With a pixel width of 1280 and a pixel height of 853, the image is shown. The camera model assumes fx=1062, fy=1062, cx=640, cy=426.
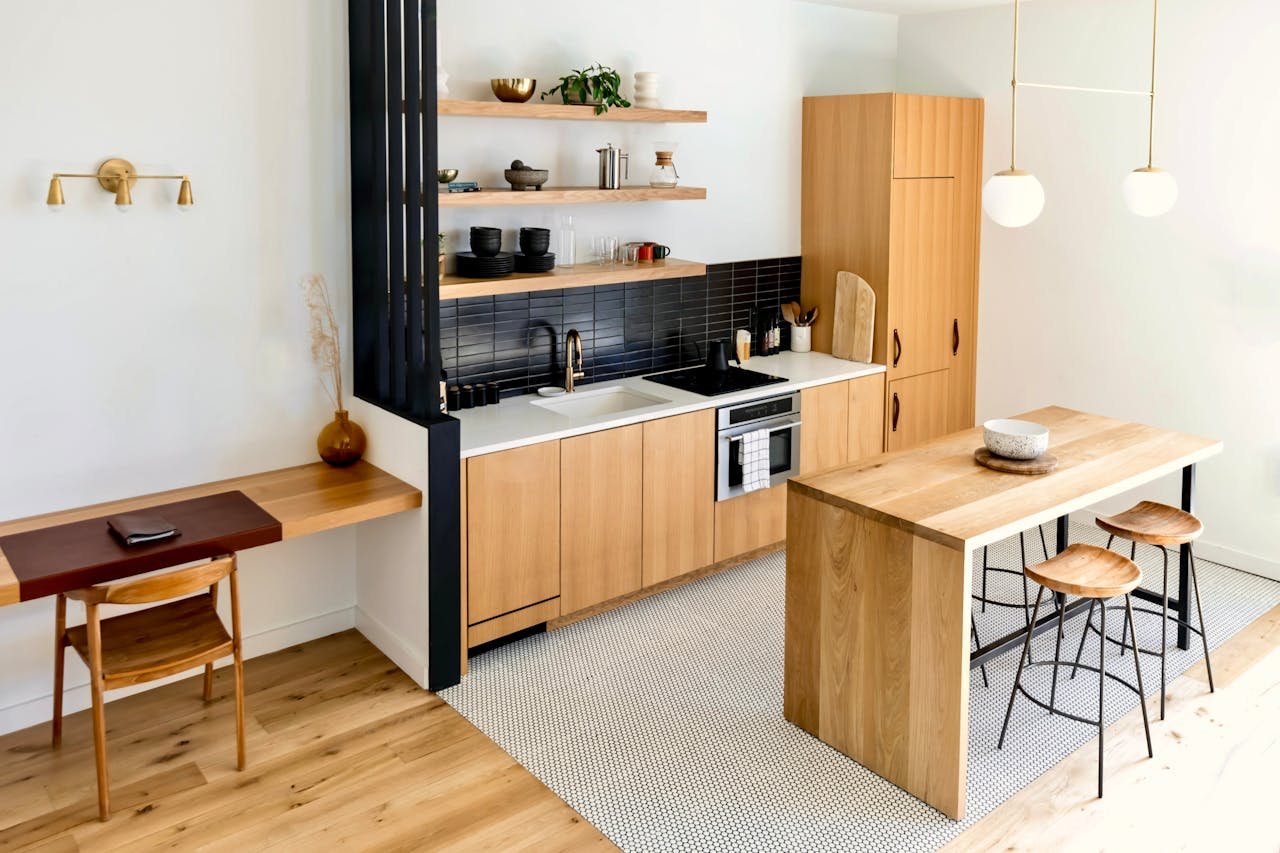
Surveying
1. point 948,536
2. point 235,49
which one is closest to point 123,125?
point 235,49

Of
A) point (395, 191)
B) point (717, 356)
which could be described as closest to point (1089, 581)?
point (717, 356)

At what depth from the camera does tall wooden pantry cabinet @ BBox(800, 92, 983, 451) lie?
5527mm

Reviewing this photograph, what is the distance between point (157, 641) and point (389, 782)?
85 centimetres

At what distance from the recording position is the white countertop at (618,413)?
414 cm

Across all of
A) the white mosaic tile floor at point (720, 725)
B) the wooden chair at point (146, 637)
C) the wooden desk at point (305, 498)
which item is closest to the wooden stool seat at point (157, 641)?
the wooden chair at point (146, 637)

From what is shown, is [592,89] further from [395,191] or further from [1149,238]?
[1149,238]

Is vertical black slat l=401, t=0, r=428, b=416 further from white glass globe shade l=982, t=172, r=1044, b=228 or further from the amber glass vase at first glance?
white glass globe shade l=982, t=172, r=1044, b=228

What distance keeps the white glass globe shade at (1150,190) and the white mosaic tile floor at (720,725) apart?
1.78 meters

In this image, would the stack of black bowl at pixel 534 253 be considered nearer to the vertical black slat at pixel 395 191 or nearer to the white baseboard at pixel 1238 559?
the vertical black slat at pixel 395 191

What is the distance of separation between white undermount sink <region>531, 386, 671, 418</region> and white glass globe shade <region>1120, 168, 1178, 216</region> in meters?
2.09

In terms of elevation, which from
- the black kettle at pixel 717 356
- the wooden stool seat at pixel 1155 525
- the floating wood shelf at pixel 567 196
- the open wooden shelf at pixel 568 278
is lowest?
the wooden stool seat at pixel 1155 525

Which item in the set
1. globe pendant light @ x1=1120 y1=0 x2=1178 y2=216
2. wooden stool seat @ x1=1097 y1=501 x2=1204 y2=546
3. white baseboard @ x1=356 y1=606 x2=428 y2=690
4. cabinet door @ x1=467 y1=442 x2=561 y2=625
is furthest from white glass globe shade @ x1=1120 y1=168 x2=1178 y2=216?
white baseboard @ x1=356 y1=606 x2=428 y2=690

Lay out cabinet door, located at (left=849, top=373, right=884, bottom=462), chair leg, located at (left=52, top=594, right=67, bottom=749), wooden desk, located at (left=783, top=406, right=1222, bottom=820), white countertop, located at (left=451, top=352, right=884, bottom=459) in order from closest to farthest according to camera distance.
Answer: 1. wooden desk, located at (left=783, top=406, right=1222, bottom=820)
2. chair leg, located at (left=52, top=594, right=67, bottom=749)
3. white countertop, located at (left=451, top=352, right=884, bottom=459)
4. cabinet door, located at (left=849, top=373, right=884, bottom=462)

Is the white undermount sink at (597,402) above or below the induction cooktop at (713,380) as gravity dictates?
below
